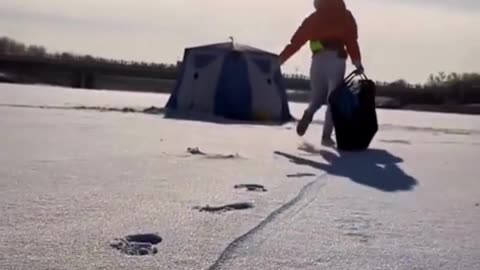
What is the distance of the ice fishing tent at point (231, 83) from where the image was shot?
1291 cm

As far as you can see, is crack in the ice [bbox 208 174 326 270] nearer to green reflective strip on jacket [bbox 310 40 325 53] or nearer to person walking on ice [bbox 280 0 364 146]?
person walking on ice [bbox 280 0 364 146]

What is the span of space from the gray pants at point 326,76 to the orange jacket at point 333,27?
0.15 metres

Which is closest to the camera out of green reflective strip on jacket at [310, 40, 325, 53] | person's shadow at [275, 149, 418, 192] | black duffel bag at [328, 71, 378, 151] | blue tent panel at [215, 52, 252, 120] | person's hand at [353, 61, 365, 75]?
person's shadow at [275, 149, 418, 192]

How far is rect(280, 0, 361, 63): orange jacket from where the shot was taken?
816cm

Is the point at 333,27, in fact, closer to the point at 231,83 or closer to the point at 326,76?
the point at 326,76

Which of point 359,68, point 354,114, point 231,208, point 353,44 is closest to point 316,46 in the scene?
point 353,44

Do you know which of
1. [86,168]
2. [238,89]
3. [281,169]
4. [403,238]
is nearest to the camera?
[403,238]

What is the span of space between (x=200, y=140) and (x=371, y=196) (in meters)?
3.52

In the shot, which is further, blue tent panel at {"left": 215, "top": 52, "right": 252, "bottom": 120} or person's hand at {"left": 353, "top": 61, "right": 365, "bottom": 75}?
blue tent panel at {"left": 215, "top": 52, "right": 252, "bottom": 120}

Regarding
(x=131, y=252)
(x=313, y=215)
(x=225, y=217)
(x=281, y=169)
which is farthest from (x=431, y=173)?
(x=131, y=252)

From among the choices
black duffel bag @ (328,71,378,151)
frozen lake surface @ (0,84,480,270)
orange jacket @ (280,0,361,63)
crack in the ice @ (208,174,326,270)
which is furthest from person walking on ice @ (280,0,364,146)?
crack in the ice @ (208,174,326,270)

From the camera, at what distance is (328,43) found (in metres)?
8.27

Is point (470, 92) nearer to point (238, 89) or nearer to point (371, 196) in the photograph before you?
point (238, 89)

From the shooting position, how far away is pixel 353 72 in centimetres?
786
